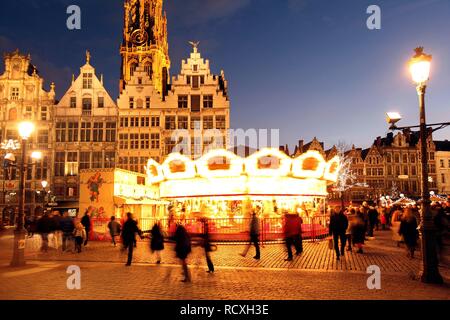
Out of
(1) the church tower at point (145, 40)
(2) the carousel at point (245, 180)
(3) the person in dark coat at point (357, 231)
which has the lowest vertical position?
(3) the person in dark coat at point (357, 231)

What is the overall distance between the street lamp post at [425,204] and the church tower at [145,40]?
5616 centimetres

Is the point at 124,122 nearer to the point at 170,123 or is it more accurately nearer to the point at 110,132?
the point at 110,132

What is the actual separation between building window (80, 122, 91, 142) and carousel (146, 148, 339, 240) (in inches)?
763

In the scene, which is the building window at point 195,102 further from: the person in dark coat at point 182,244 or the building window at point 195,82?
the person in dark coat at point 182,244

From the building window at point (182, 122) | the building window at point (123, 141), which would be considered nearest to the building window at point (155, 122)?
the building window at point (182, 122)

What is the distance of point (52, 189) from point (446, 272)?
38.3 meters

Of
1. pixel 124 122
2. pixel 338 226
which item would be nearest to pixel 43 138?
pixel 124 122

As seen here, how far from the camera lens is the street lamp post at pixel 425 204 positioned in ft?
31.3

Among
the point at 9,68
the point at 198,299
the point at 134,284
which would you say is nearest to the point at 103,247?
the point at 134,284

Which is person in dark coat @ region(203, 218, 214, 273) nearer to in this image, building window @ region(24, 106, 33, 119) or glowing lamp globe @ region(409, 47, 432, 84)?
glowing lamp globe @ region(409, 47, 432, 84)

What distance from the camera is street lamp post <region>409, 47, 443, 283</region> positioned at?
31.3ft

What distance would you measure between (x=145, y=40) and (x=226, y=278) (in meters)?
63.5

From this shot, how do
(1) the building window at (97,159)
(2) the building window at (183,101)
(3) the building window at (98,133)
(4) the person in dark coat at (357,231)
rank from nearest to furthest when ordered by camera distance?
(4) the person in dark coat at (357,231) → (1) the building window at (97,159) → (3) the building window at (98,133) → (2) the building window at (183,101)
